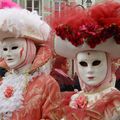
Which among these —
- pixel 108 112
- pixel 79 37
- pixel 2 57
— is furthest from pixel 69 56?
pixel 2 57

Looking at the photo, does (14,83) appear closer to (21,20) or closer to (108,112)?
(21,20)

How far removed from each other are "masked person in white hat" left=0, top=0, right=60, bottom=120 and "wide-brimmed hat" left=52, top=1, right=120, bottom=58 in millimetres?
569

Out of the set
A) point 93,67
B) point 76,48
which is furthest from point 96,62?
point 76,48

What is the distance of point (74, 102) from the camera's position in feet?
10.2

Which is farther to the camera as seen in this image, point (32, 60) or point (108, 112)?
point (32, 60)

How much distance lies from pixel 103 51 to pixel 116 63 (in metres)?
0.21

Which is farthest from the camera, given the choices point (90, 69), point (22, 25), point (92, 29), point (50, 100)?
point (22, 25)

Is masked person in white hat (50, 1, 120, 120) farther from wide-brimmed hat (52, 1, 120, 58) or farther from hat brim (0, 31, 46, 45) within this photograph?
hat brim (0, 31, 46, 45)

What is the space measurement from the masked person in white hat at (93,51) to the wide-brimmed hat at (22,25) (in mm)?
518

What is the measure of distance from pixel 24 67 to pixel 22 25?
0.32 meters

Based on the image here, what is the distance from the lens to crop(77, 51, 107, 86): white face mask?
120 inches

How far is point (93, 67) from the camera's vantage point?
121 inches

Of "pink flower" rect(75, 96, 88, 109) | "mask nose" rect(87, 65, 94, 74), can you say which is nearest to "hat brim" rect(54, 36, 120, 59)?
"mask nose" rect(87, 65, 94, 74)

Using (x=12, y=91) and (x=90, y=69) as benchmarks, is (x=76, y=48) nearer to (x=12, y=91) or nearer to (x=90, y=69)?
(x=90, y=69)
